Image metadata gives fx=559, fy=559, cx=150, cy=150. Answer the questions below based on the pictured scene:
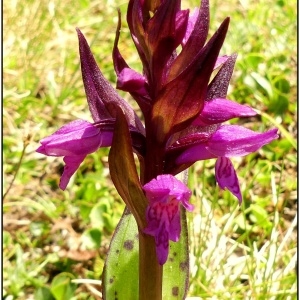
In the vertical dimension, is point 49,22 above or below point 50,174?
above

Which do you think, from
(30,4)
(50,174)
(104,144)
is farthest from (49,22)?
(104,144)

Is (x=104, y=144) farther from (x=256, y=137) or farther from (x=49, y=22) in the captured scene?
(x=49, y=22)

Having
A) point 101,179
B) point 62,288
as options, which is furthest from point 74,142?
point 101,179

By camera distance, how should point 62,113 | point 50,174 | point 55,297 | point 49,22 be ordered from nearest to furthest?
1. point 55,297
2. point 50,174
3. point 62,113
4. point 49,22

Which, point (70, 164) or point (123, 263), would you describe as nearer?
point (70, 164)

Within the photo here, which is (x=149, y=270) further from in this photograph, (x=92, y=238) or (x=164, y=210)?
(x=92, y=238)
